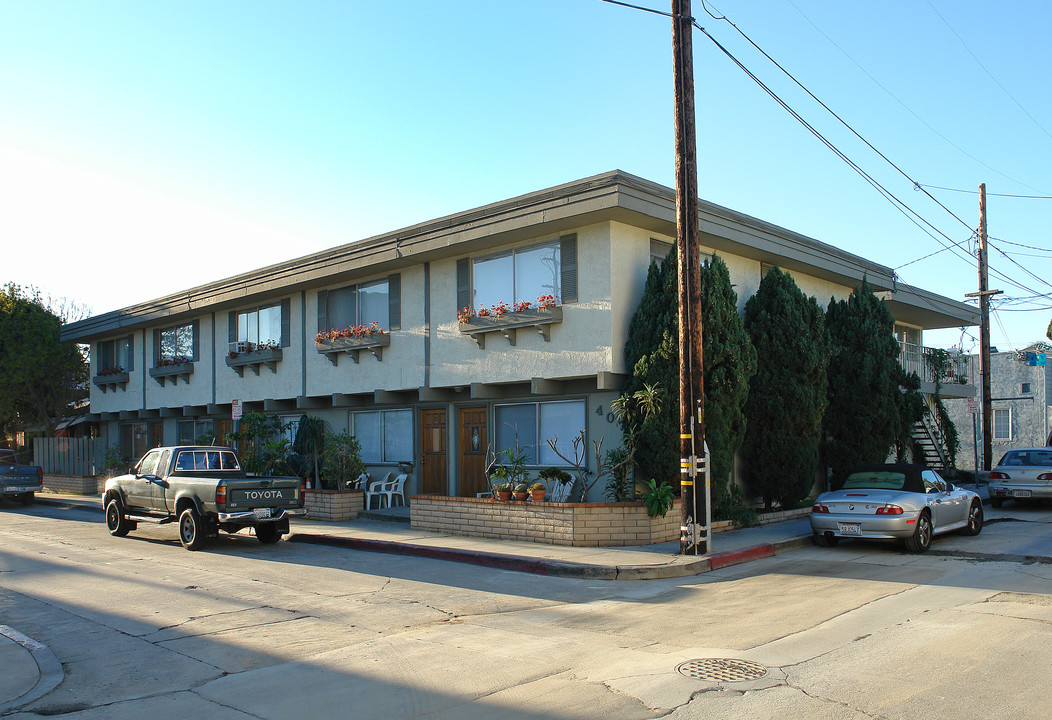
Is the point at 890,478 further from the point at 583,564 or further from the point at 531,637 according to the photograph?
the point at 531,637

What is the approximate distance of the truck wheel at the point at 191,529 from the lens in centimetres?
1513

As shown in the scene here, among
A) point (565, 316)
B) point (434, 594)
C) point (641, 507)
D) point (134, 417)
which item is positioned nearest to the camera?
point (434, 594)

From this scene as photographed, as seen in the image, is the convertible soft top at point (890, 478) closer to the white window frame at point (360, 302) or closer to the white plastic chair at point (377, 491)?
the white plastic chair at point (377, 491)

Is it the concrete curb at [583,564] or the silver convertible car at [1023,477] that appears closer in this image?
the concrete curb at [583,564]

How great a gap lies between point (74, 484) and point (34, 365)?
6070 millimetres

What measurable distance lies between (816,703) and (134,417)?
3059cm

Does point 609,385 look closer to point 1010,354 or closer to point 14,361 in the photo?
point 14,361

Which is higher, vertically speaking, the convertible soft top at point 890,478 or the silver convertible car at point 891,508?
the convertible soft top at point 890,478

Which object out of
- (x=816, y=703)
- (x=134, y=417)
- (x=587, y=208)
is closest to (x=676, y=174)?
(x=587, y=208)

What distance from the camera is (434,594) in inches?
420

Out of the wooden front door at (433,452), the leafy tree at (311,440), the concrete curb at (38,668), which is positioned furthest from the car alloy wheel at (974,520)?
the leafy tree at (311,440)

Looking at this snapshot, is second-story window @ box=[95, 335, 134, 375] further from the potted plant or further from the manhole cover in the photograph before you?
the manhole cover

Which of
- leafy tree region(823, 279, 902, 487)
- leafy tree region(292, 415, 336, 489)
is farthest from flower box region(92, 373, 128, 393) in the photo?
leafy tree region(823, 279, 902, 487)

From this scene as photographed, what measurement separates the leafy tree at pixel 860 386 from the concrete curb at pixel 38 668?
16845 mm
